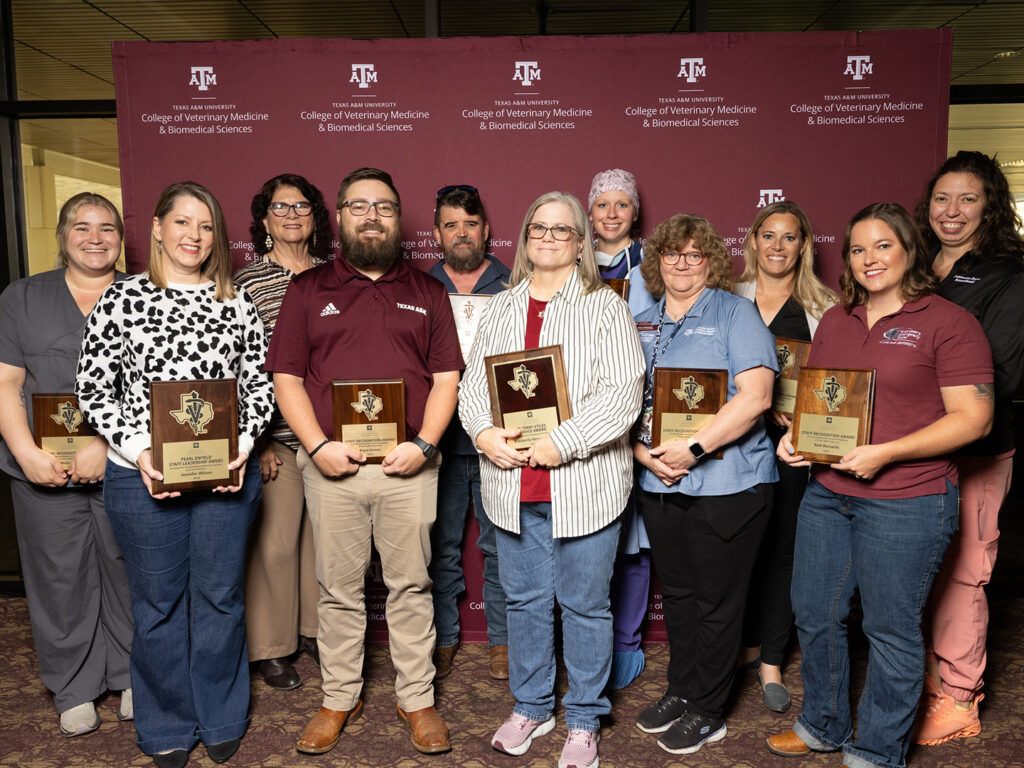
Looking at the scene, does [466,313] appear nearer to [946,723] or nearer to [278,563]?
[278,563]

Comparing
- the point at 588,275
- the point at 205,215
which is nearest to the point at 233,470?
the point at 205,215

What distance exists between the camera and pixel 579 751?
246cm

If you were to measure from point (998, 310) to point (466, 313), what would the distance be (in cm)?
189

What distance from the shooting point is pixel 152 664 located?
2432 mm

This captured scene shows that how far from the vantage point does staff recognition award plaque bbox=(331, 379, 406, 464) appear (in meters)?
2.40

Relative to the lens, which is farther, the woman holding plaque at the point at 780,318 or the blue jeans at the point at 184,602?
the woman holding plaque at the point at 780,318

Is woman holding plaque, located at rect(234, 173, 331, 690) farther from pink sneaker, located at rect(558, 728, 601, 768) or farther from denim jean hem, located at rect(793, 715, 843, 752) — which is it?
denim jean hem, located at rect(793, 715, 843, 752)

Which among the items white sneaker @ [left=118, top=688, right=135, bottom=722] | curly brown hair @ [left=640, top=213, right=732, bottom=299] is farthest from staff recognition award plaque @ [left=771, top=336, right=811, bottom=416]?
white sneaker @ [left=118, top=688, right=135, bottom=722]

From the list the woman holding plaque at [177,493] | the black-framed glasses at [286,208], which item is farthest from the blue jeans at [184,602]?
the black-framed glasses at [286,208]

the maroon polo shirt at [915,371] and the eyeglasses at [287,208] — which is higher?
the eyeglasses at [287,208]

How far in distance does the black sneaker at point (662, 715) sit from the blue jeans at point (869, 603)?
0.42 m

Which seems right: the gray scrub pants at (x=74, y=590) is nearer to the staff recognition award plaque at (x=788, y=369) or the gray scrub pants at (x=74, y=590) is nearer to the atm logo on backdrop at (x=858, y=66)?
the staff recognition award plaque at (x=788, y=369)

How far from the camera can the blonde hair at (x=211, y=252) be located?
2363mm

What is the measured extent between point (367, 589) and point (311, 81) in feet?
7.93
